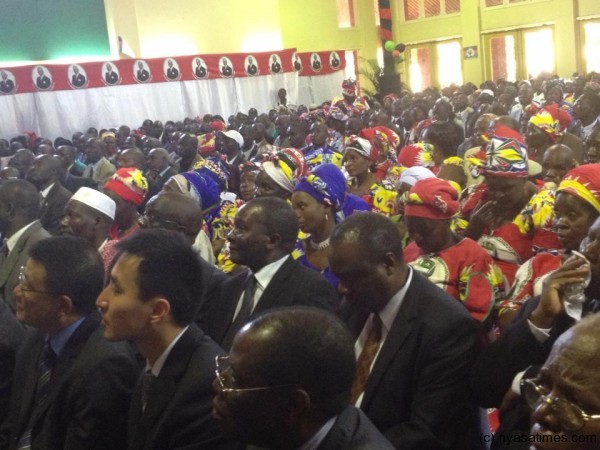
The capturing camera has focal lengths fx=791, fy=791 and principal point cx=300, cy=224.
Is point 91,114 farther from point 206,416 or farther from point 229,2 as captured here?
point 206,416

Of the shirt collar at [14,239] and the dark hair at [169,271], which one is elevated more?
the dark hair at [169,271]

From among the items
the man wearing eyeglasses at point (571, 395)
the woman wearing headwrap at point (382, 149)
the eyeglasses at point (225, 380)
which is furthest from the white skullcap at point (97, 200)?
the man wearing eyeglasses at point (571, 395)

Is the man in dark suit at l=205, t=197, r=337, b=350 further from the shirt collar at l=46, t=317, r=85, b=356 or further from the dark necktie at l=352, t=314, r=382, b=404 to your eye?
the shirt collar at l=46, t=317, r=85, b=356

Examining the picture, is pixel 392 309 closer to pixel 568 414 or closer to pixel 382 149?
pixel 568 414

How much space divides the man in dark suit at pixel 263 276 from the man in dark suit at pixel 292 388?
1.37 m

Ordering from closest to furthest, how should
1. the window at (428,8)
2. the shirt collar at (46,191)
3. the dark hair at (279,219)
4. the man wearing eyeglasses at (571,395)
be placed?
the man wearing eyeglasses at (571,395) < the dark hair at (279,219) < the shirt collar at (46,191) < the window at (428,8)

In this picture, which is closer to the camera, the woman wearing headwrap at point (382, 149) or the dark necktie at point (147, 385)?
the dark necktie at point (147, 385)

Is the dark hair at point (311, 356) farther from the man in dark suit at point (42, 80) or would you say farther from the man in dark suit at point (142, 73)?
the man in dark suit at point (142, 73)

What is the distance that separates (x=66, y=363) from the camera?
115 inches

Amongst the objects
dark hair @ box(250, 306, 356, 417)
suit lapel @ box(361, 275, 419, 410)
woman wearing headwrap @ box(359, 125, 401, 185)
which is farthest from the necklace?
woman wearing headwrap @ box(359, 125, 401, 185)

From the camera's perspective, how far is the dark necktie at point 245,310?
11.0ft

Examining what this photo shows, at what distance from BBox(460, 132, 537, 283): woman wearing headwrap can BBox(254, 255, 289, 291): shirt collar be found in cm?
113

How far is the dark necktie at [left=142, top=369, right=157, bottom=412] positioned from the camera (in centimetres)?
262

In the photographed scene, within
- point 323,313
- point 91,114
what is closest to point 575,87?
point 91,114
